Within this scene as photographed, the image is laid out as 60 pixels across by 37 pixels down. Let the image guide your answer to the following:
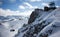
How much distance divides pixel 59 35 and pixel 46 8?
121 ft

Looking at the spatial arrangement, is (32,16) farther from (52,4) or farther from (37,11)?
(52,4)

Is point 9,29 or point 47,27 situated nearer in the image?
point 47,27

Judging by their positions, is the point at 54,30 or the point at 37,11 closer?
the point at 54,30

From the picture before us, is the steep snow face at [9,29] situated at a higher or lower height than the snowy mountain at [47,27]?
lower

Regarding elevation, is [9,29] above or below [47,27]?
below

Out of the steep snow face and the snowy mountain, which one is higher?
the snowy mountain

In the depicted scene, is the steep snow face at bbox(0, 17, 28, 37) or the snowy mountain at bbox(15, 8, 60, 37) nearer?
the snowy mountain at bbox(15, 8, 60, 37)

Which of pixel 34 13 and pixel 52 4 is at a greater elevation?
pixel 52 4

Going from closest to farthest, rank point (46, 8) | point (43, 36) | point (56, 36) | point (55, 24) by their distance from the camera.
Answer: point (56, 36)
point (43, 36)
point (55, 24)
point (46, 8)

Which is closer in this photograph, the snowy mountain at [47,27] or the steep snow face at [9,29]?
the snowy mountain at [47,27]

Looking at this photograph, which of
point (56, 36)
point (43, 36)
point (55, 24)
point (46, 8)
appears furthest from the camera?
point (46, 8)

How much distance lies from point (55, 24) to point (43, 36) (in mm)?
4563

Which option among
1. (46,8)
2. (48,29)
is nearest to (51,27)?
(48,29)

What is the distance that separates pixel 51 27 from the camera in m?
25.0
